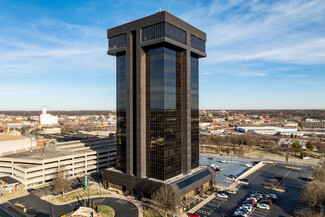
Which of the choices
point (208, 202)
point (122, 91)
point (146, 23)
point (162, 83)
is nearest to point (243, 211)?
point (208, 202)

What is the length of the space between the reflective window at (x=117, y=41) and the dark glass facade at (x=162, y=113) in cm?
1111

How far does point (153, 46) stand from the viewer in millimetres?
67688

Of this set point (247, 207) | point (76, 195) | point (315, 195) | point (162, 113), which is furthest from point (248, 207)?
point (76, 195)

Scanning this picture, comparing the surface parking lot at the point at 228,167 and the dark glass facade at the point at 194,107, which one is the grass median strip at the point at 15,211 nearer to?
the dark glass facade at the point at 194,107

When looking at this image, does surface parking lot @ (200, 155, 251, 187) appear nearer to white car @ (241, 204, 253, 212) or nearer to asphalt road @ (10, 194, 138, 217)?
white car @ (241, 204, 253, 212)

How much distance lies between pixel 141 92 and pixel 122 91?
10344 mm

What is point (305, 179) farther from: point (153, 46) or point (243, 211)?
point (153, 46)

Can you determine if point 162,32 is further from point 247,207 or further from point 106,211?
point 247,207

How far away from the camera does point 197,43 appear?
78562 mm

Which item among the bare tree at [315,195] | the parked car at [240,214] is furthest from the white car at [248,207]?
the bare tree at [315,195]

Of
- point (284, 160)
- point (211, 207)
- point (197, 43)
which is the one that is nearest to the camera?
point (211, 207)

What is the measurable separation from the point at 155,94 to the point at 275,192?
5148 cm

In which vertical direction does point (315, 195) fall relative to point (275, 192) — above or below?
above

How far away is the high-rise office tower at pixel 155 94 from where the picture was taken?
6669 centimetres
